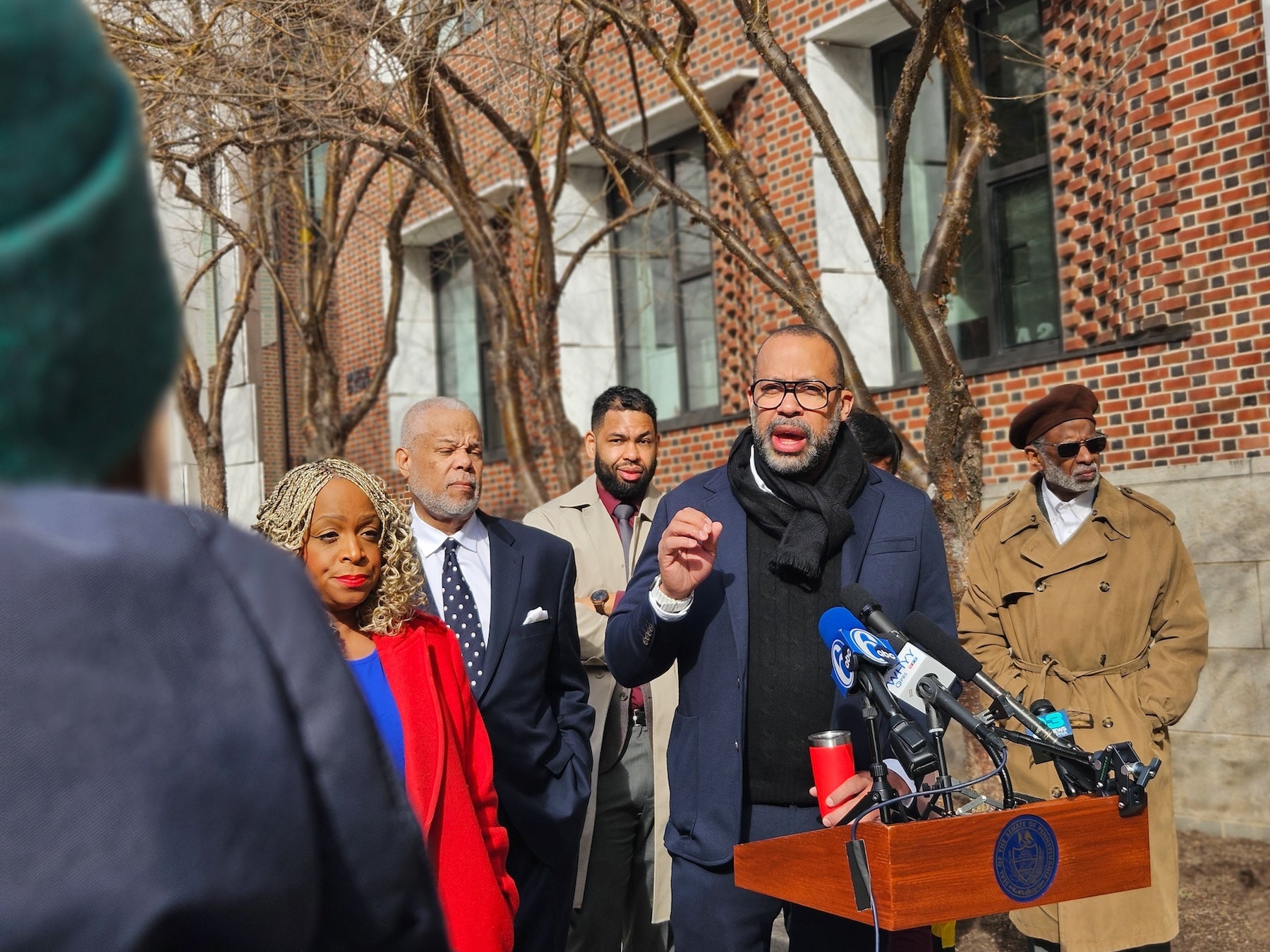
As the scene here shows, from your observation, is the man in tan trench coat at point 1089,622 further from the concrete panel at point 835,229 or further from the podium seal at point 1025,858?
the concrete panel at point 835,229

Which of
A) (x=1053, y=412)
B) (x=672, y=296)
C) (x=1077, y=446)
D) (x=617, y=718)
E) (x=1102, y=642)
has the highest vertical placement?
(x=672, y=296)

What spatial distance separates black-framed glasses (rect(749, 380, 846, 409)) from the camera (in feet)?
13.6

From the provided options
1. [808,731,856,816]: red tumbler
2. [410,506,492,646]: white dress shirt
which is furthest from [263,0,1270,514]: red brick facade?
[808,731,856,816]: red tumbler

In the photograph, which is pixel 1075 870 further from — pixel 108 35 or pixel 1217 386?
pixel 108 35

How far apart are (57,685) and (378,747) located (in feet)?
0.88

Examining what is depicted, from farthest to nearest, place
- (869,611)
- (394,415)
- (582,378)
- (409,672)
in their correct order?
(394,415) < (582,378) < (409,672) < (869,611)

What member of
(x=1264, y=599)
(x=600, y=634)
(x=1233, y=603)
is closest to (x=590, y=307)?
(x=1233, y=603)

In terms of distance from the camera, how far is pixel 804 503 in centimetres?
402

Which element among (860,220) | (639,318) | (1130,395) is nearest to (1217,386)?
(1130,395)

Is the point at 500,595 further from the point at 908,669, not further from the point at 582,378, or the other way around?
the point at 582,378

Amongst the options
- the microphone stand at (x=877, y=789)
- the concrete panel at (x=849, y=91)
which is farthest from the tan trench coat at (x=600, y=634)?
the concrete panel at (x=849, y=91)

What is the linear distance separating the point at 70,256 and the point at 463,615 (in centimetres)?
383

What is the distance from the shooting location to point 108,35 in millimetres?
8219

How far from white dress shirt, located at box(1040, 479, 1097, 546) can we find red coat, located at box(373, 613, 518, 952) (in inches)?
118
